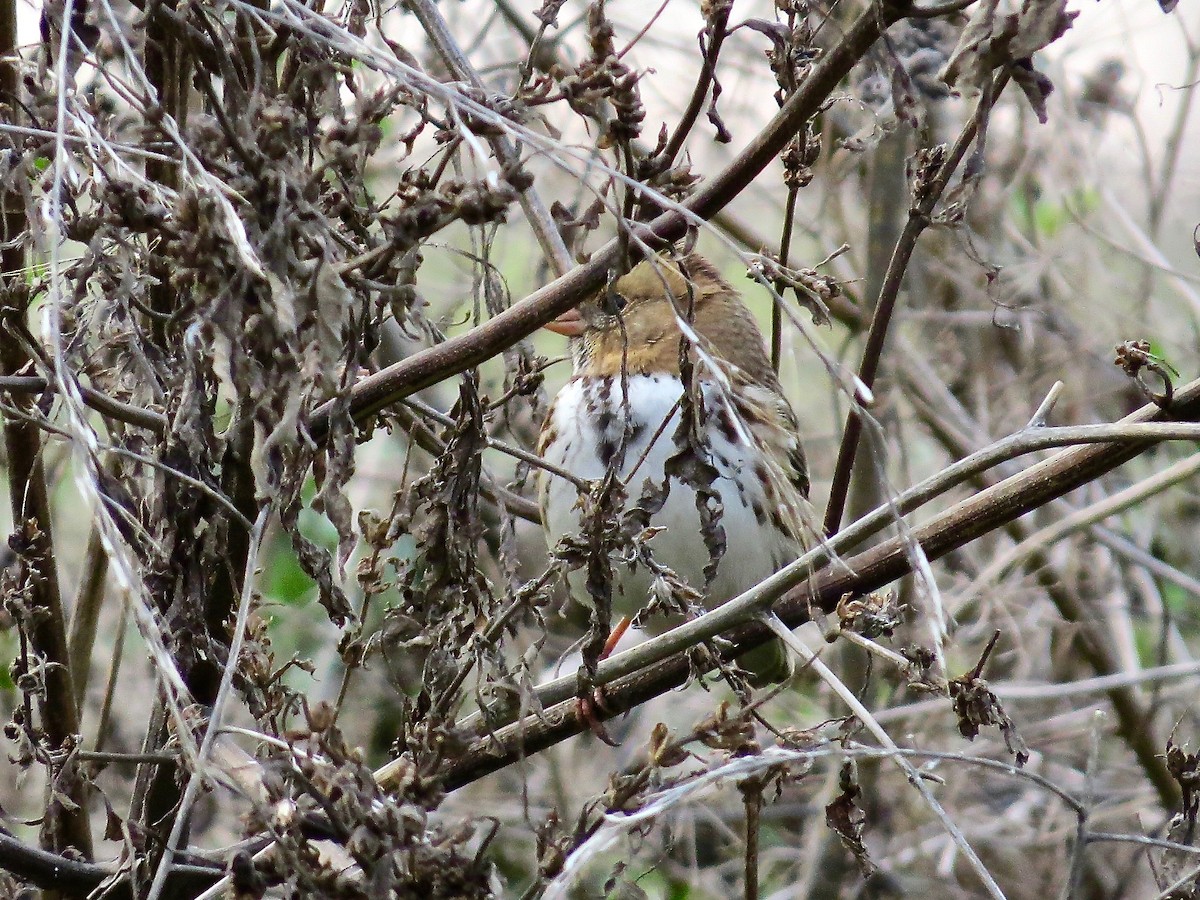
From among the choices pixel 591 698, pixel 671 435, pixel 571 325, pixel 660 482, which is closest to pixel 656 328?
pixel 571 325

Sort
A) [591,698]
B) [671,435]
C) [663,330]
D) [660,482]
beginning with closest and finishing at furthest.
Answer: [591,698]
[671,435]
[660,482]
[663,330]

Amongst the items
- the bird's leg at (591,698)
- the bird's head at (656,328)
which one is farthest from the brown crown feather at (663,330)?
the bird's leg at (591,698)

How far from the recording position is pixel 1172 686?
15.5ft

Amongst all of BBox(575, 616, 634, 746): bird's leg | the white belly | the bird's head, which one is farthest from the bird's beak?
BBox(575, 616, 634, 746): bird's leg

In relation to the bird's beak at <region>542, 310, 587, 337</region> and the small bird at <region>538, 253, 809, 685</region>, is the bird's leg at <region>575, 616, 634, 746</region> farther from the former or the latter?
the bird's beak at <region>542, 310, 587, 337</region>

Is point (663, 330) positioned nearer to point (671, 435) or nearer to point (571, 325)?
point (571, 325)

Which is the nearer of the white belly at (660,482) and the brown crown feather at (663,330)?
Answer: the white belly at (660,482)

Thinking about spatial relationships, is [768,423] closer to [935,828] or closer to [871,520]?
[871,520]

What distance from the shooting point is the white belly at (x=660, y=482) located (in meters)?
2.94

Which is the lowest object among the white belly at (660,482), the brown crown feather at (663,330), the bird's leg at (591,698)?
the bird's leg at (591,698)

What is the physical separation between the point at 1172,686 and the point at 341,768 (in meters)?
4.05

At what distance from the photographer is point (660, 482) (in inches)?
114

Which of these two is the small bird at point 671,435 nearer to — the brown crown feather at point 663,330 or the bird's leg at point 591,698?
the brown crown feather at point 663,330

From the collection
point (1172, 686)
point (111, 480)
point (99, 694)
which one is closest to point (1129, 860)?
point (1172, 686)
